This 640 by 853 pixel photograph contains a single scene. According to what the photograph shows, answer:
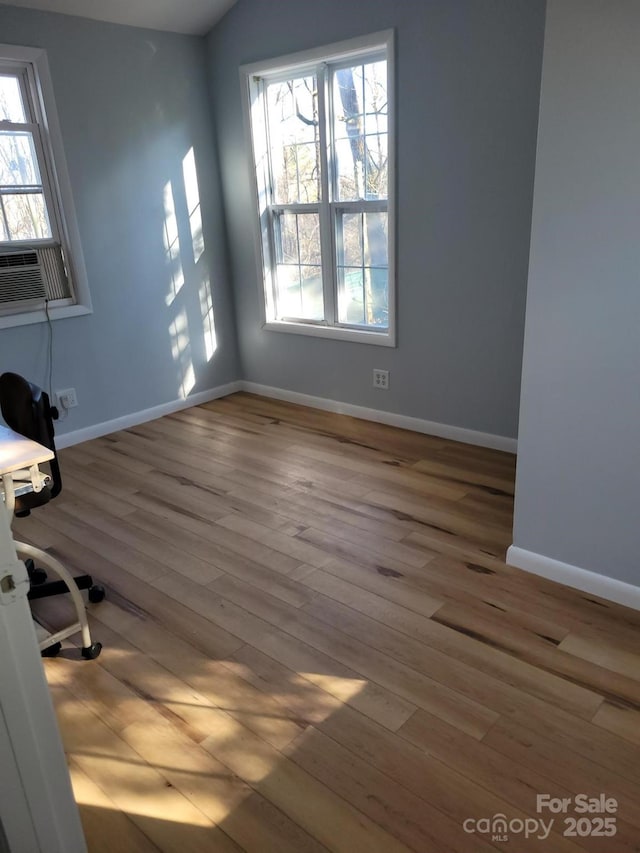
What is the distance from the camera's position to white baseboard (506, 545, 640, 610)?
223 centimetres

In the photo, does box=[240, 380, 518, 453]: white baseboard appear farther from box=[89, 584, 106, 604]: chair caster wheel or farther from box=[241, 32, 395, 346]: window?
box=[89, 584, 106, 604]: chair caster wheel

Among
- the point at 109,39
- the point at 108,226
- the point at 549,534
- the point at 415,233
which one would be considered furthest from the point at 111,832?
the point at 109,39

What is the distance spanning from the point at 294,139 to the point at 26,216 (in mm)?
1720

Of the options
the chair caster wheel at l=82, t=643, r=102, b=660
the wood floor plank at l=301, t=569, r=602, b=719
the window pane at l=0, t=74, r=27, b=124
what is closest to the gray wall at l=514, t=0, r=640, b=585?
the wood floor plank at l=301, t=569, r=602, b=719

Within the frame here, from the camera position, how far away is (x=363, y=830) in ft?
4.98

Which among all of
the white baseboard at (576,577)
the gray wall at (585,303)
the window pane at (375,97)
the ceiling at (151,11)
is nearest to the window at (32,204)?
the ceiling at (151,11)

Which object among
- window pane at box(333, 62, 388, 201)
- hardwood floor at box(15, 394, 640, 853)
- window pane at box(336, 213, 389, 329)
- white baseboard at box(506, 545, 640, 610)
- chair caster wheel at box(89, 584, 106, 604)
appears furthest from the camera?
window pane at box(336, 213, 389, 329)

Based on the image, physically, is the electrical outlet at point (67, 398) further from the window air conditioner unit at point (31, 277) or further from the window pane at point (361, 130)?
the window pane at point (361, 130)

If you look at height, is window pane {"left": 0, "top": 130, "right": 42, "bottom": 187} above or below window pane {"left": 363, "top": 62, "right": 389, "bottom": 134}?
below

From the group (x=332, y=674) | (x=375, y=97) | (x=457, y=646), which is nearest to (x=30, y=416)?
(x=332, y=674)

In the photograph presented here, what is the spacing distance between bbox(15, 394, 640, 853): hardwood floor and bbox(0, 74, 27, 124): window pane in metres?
2.14

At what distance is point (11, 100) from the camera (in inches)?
139

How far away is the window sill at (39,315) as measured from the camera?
362 cm

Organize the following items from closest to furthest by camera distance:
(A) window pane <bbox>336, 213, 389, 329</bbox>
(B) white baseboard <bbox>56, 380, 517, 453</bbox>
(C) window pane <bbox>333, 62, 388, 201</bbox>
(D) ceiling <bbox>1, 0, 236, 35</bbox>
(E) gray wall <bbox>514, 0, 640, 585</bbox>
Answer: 1. (E) gray wall <bbox>514, 0, 640, 585</bbox>
2. (D) ceiling <bbox>1, 0, 236, 35</bbox>
3. (C) window pane <bbox>333, 62, 388, 201</bbox>
4. (B) white baseboard <bbox>56, 380, 517, 453</bbox>
5. (A) window pane <bbox>336, 213, 389, 329</bbox>
